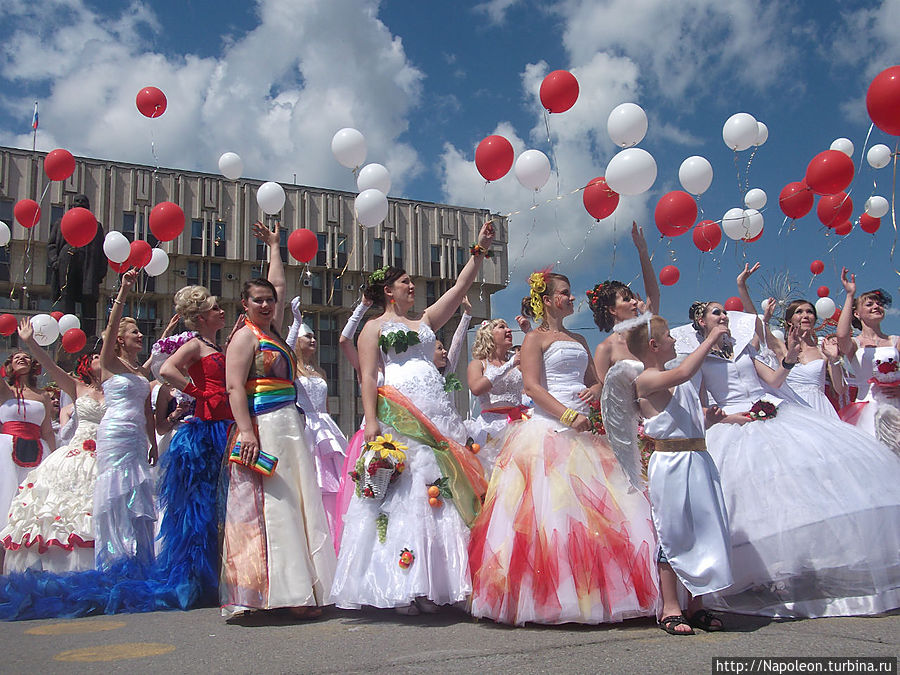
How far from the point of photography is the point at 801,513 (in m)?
4.09

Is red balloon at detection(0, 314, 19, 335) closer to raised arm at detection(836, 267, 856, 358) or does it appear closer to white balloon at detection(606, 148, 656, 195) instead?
white balloon at detection(606, 148, 656, 195)

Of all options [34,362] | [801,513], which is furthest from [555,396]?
[34,362]

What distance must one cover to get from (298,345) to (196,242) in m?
33.6

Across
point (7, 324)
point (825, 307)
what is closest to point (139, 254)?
point (7, 324)

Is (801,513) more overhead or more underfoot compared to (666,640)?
more overhead

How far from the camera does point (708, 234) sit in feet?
26.5

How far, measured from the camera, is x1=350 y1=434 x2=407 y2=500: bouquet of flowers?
4.39 metres

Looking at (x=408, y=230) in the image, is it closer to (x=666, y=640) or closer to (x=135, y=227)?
(x=135, y=227)

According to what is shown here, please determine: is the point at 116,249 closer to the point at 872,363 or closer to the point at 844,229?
the point at 872,363

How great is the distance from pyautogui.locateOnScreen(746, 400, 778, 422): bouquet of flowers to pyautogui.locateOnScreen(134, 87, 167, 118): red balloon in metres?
7.84

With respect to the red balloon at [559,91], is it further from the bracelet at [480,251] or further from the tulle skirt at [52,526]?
the tulle skirt at [52,526]

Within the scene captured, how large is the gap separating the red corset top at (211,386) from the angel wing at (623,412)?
9.09 feet

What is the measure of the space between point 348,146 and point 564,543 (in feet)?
17.5

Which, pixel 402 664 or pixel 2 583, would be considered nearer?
pixel 402 664
